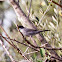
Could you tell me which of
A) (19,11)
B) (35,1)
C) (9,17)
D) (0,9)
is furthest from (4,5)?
(19,11)

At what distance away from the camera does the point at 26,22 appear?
2381 millimetres

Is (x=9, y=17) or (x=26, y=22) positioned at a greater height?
(x=26, y=22)

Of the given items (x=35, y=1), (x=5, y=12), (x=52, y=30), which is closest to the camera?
(x=52, y=30)

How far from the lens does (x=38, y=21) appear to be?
7.66ft

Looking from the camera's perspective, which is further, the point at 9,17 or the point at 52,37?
the point at 9,17

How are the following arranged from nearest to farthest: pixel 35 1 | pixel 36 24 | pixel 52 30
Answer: pixel 52 30 → pixel 36 24 → pixel 35 1

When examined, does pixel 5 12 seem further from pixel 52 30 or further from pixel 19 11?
pixel 52 30

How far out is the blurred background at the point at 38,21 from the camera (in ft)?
6.73

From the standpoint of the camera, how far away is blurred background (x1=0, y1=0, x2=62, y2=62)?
2052mm

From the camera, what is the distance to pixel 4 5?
7332 mm

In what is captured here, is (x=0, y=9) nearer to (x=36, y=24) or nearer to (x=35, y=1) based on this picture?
(x=35, y=1)

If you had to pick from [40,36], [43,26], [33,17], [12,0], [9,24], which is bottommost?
[9,24]

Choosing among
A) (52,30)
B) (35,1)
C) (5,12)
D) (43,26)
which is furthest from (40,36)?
(5,12)

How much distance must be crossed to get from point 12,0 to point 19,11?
209 mm
